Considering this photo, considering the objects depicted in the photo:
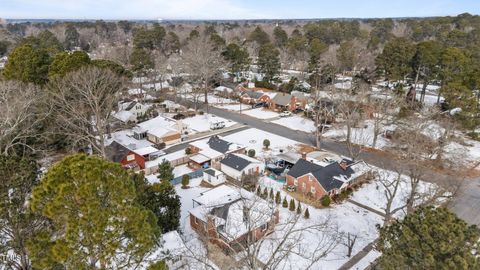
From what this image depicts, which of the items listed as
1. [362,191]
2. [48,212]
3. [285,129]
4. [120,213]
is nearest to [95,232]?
[120,213]

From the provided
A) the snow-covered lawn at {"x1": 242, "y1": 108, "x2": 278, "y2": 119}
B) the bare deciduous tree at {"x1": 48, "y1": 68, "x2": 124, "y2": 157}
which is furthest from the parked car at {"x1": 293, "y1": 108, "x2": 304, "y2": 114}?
the bare deciduous tree at {"x1": 48, "y1": 68, "x2": 124, "y2": 157}

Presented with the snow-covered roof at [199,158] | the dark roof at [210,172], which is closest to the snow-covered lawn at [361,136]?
the snow-covered roof at [199,158]

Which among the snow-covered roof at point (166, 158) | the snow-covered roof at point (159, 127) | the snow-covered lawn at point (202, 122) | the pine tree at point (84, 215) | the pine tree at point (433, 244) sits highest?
the pine tree at point (84, 215)

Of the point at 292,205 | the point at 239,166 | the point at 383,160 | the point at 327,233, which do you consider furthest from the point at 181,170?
the point at 383,160

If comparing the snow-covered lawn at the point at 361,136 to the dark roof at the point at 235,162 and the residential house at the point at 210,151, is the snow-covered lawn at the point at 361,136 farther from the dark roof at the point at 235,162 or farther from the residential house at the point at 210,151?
the dark roof at the point at 235,162

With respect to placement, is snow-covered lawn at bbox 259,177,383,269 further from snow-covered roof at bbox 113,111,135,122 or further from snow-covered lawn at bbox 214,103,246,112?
snow-covered lawn at bbox 214,103,246,112

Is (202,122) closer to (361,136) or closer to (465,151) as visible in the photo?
(361,136)

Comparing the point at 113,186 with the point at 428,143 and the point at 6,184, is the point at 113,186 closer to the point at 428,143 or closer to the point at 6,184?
the point at 6,184
